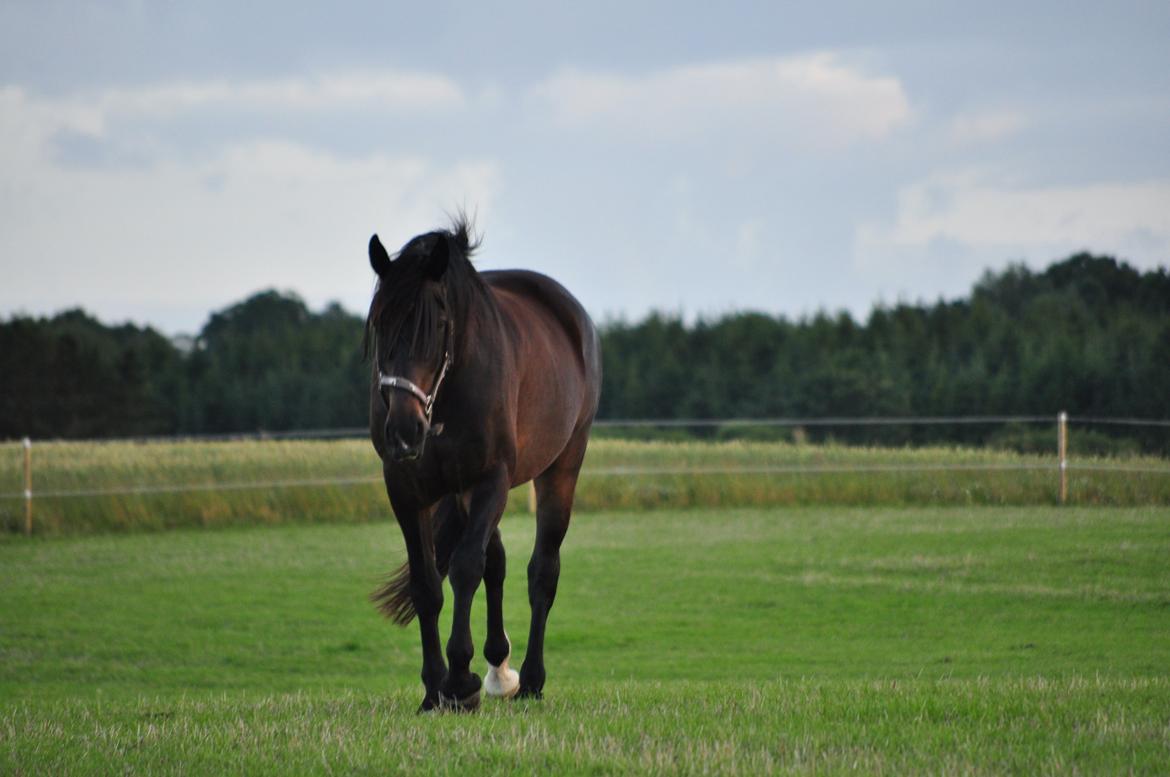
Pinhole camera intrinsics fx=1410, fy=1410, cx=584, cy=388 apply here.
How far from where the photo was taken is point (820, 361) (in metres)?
48.7

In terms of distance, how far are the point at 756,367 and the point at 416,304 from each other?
47089 millimetres

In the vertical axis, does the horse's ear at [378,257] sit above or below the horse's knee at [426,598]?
above

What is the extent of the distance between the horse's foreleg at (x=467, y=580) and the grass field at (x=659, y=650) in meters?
0.26

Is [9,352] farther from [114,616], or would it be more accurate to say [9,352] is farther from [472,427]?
[472,427]

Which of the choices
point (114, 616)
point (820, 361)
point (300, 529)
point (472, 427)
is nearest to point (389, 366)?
point (472, 427)

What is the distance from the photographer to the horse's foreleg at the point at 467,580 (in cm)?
612

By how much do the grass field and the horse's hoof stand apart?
11.6 inches

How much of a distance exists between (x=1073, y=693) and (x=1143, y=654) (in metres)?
4.31

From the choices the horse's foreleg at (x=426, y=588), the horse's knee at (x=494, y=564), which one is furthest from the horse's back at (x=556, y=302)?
the horse's foreleg at (x=426, y=588)

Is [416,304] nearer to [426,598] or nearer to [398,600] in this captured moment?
[426,598]

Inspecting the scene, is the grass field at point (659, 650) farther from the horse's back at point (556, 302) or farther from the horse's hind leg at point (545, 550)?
the horse's back at point (556, 302)

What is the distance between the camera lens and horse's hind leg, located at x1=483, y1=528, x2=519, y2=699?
22.5 feet

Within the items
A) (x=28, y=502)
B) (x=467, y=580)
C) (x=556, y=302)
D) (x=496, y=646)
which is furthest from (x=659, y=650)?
(x=28, y=502)

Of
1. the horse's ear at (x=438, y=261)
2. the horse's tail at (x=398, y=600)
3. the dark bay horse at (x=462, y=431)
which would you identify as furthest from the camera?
the horse's tail at (x=398, y=600)
